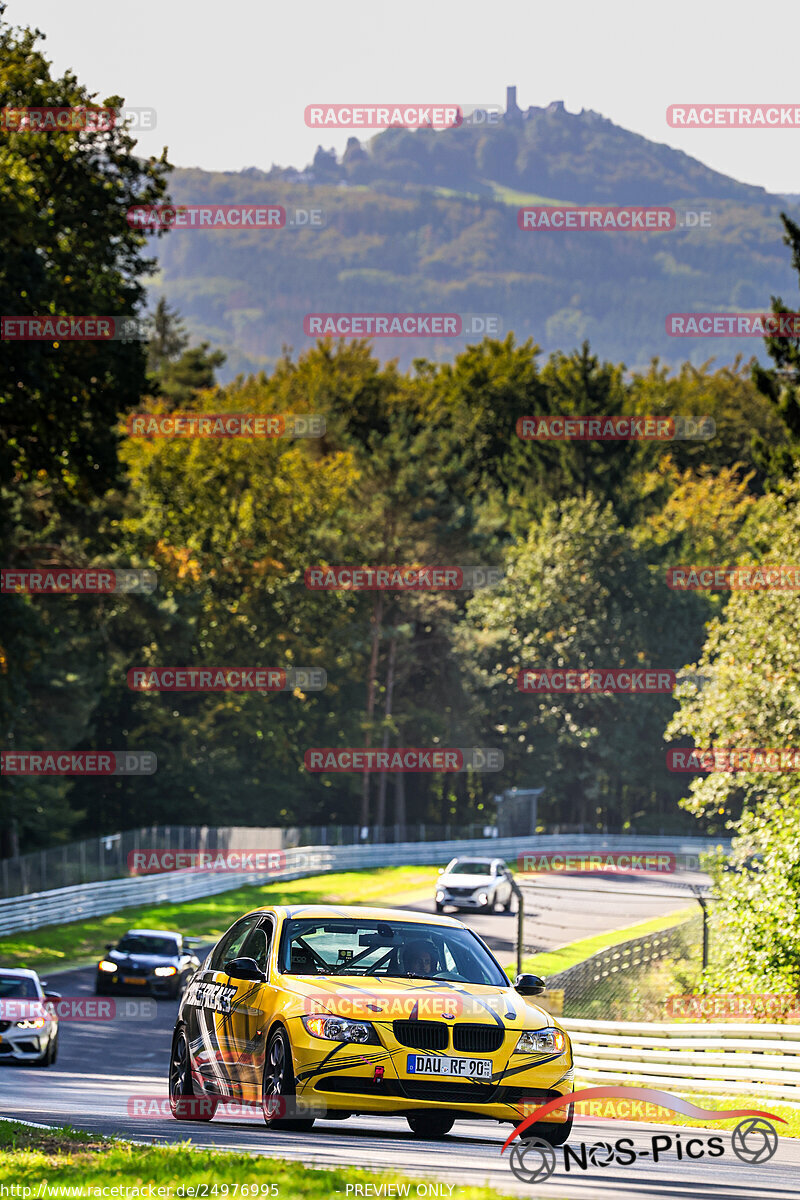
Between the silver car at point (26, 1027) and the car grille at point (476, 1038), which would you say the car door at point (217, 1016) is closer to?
the car grille at point (476, 1038)

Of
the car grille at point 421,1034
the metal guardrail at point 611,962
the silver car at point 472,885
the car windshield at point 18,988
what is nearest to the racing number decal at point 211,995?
the car grille at point 421,1034

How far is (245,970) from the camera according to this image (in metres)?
9.96

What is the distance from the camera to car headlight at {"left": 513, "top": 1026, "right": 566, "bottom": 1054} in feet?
30.5

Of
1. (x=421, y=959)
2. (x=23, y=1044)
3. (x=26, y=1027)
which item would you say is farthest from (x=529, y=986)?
(x=23, y=1044)

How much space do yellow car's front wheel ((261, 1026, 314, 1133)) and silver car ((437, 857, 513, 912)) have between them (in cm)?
3129

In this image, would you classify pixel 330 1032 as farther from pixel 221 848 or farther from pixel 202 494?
pixel 202 494

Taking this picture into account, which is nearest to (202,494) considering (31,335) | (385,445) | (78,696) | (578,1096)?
(385,445)

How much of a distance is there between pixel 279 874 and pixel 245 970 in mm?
47040

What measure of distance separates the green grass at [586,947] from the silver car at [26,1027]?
1210cm

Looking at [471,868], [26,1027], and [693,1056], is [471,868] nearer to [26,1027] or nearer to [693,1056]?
[26,1027]

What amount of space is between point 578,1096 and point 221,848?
46.2 meters

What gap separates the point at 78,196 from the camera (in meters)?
31.0

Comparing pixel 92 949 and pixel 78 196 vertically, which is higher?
pixel 78 196

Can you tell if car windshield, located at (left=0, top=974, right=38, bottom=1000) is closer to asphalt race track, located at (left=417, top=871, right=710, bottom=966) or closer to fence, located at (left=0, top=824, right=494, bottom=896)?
asphalt race track, located at (left=417, top=871, right=710, bottom=966)
